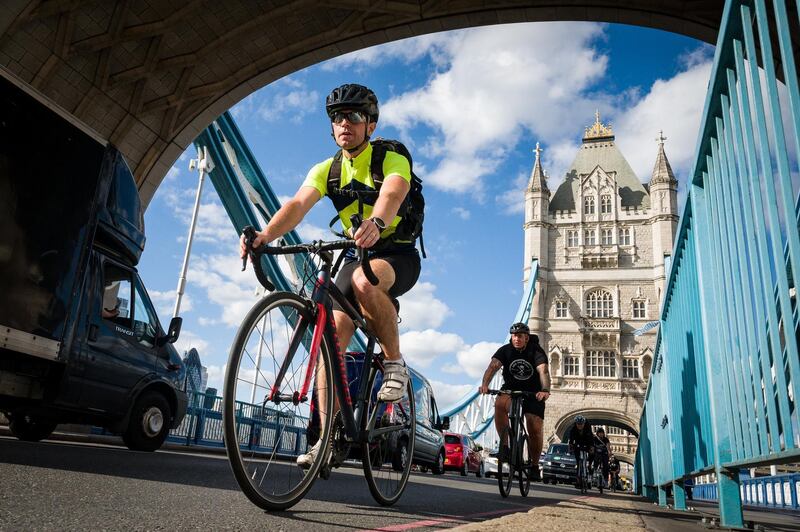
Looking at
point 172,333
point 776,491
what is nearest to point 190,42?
point 172,333

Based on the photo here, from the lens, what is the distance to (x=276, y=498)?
2.18 m

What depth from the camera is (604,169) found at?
56.3 meters

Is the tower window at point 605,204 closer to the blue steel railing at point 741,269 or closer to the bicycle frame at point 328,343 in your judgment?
the blue steel railing at point 741,269

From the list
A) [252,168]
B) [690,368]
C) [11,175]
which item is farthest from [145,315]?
[252,168]

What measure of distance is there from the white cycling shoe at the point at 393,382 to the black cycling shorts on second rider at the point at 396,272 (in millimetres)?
339

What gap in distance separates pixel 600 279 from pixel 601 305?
2.24 meters

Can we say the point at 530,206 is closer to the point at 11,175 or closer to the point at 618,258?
the point at 618,258

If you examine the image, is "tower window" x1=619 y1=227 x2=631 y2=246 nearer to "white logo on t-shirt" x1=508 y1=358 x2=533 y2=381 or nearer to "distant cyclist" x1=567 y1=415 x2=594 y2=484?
"distant cyclist" x1=567 y1=415 x2=594 y2=484

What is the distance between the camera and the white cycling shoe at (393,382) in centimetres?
277

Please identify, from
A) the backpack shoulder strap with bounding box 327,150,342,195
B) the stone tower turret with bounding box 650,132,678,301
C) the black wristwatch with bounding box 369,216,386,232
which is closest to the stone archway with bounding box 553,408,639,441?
the stone tower turret with bounding box 650,132,678,301

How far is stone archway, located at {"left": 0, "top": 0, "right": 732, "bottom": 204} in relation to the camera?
31.9ft

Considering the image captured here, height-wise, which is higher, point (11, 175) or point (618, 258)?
point (618, 258)

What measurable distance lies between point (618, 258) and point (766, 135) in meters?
51.7

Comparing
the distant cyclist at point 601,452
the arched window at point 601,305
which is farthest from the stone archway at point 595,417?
the distant cyclist at point 601,452
